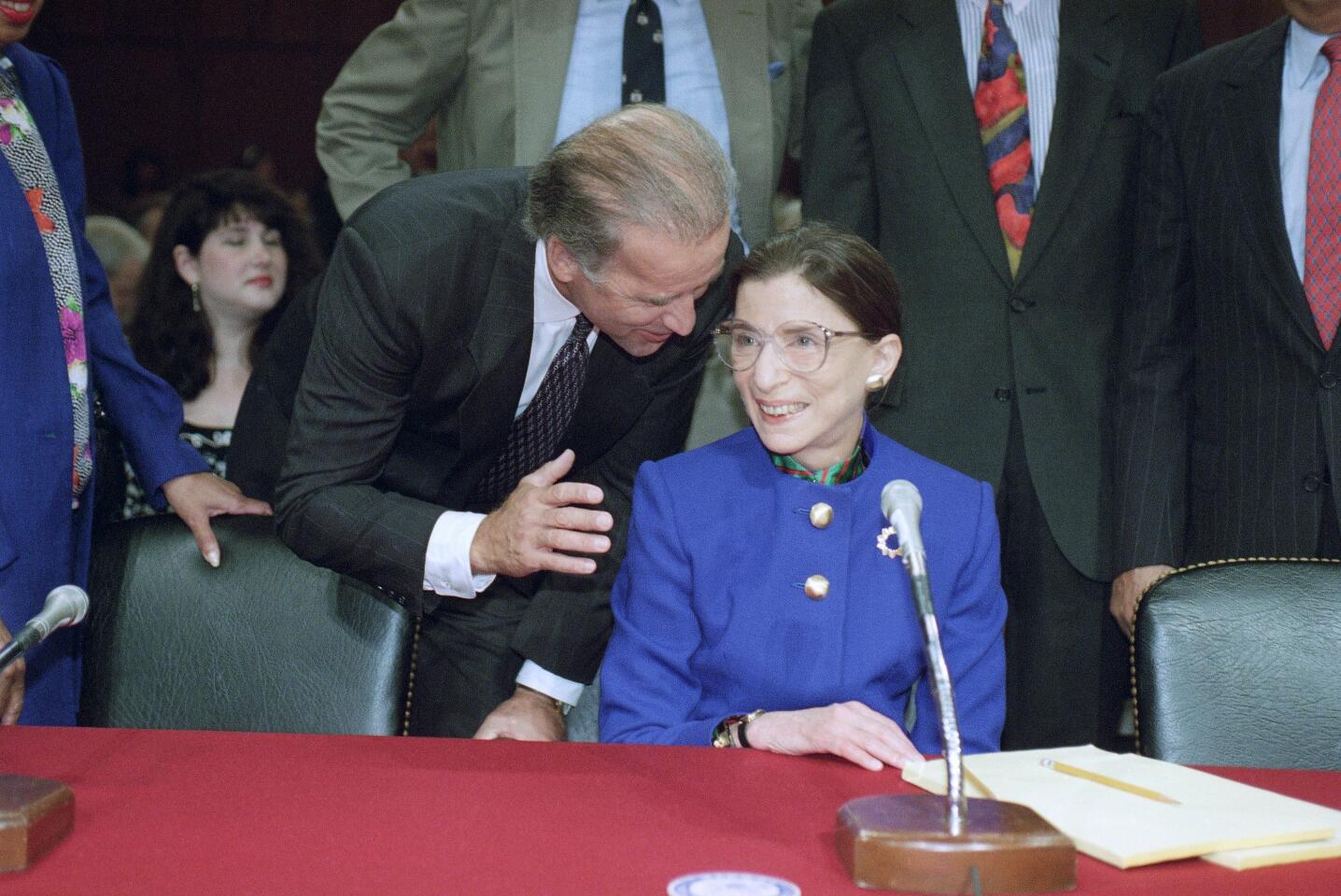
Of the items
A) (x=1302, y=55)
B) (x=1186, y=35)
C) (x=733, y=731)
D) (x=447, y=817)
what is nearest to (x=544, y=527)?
(x=733, y=731)

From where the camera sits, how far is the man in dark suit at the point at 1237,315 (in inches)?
94.5

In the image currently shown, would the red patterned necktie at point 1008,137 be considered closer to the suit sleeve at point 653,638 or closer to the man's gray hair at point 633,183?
the man's gray hair at point 633,183

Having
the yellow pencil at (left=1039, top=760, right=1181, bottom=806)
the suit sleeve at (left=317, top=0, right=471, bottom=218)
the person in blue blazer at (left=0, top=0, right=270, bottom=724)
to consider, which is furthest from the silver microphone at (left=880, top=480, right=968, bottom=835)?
the suit sleeve at (left=317, top=0, right=471, bottom=218)

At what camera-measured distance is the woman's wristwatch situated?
1.80m

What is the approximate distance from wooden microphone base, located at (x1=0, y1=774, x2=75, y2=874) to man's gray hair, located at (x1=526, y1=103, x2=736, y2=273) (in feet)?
3.30

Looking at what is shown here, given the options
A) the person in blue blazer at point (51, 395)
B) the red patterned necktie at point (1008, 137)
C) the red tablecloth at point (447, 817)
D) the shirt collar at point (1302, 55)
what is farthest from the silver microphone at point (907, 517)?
the shirt collar at point (1302, 55)

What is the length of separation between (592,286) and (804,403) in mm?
329

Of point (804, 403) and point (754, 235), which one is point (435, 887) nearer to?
point (804, 403)

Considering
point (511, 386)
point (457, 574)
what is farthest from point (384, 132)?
point (457, 574)

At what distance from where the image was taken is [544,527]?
1.88 m

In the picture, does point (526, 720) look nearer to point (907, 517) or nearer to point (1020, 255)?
point (907, 517)

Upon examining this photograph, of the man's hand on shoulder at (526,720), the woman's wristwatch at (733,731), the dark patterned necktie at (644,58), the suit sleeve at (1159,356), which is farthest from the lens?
the dark patterned necktie at (644,58)

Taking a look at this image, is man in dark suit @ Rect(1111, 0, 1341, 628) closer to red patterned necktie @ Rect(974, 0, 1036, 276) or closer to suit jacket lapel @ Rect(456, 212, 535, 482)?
red patterned necktie @ Rect(974, 0, 1036, 276)

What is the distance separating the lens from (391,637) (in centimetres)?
205
